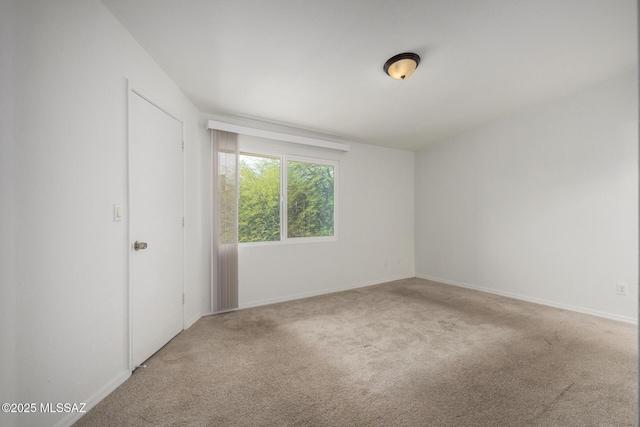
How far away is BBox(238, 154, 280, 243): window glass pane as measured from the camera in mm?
3539

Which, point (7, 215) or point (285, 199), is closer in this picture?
point (7, 215)

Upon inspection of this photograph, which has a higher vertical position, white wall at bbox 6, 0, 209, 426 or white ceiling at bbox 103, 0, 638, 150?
white ceiling at bbox 103, 0, 638, 150

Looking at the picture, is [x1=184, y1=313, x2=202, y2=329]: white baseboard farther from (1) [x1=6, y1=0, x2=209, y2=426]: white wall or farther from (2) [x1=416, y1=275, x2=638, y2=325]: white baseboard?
(2) [x1=416, y1=275, x2=638, y2=325]: white baseboard

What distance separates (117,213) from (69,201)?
37 cm

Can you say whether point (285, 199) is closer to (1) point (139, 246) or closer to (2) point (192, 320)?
(2) point (192, 320)

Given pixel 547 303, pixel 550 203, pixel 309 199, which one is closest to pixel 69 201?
pixel 309 199

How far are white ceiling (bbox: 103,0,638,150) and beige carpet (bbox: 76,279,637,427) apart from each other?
2.50m

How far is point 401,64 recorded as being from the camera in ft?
7.86

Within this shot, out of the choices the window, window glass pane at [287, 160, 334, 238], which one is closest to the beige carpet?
the window

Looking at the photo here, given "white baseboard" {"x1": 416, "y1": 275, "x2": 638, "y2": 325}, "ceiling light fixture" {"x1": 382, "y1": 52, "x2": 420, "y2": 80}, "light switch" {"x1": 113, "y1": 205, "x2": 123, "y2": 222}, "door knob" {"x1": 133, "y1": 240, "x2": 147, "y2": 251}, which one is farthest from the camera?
"white baseboard" {"x1": 416, "y1": 275, "x2": 638, "y2": 325}

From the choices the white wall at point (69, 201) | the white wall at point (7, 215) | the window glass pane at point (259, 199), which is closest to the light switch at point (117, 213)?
the white wall at point (69, 201)

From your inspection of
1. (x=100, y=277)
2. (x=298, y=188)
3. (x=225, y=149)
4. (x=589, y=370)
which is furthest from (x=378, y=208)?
(x=100, y=277)

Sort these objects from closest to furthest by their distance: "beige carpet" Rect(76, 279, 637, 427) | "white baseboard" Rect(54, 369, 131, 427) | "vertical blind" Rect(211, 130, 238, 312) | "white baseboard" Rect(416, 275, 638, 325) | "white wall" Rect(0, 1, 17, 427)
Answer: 1. "white wall" Rect(0, 1, 17, 427)
2. "white baseboard" Rect(54, 369, 131, 427)
3. "beige carpet" Rect(76, 279, 637, 427)
4. "white baseboard" Rect(416, 275, 638, 325)
5. "vertical blind" Rect(211, 130, 238, 312)

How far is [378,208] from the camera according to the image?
4.84m
